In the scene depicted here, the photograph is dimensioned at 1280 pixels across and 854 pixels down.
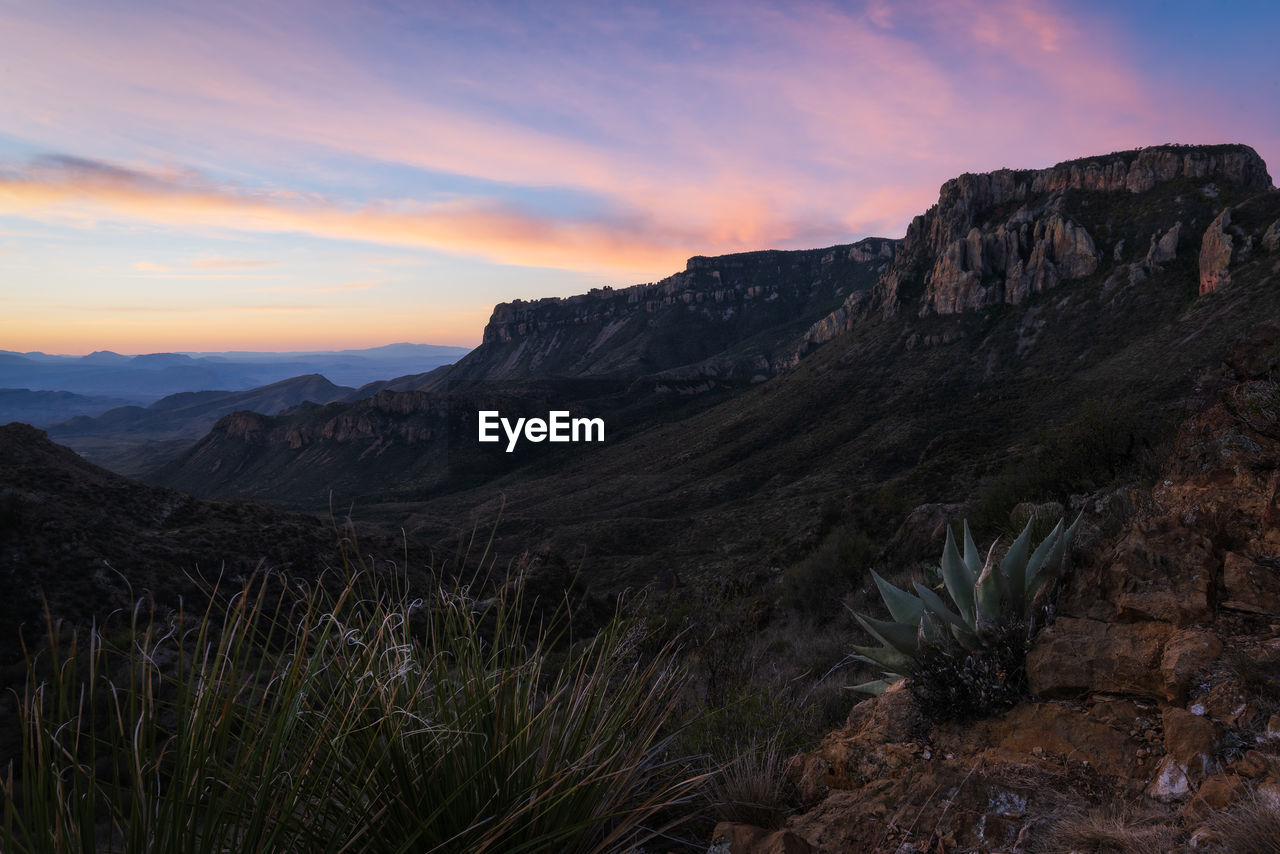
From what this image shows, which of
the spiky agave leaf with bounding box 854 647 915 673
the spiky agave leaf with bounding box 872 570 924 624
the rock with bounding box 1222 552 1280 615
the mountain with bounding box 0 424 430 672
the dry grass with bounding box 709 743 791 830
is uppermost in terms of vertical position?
the rock with bounding box 1222 552 1280 615

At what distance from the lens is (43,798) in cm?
123

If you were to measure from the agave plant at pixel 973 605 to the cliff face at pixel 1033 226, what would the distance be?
5950cm

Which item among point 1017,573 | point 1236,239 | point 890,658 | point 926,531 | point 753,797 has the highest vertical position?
point 1236,239

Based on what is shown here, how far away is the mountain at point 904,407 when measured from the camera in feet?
71.3

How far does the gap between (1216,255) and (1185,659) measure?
55224mm

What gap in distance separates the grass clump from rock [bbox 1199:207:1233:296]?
53644 mm

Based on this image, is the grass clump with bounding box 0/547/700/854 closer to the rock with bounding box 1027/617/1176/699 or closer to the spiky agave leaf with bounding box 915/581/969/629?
the spiky agave leaf with bounding box 915/581/969/629

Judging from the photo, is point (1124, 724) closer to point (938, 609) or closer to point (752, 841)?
point (938, 609)

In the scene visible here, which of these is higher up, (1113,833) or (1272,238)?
(1272,238)

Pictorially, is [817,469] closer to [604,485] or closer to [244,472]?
[604,485]

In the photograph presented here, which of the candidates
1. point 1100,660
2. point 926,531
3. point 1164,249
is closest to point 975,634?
point 1100,660

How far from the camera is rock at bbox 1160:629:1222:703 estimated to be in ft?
6.75

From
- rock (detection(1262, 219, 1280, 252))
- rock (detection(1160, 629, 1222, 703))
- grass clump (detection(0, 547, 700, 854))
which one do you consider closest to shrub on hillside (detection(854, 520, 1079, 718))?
rock (detection(1160, 629, 1222, 703))

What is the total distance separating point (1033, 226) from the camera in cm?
5959
